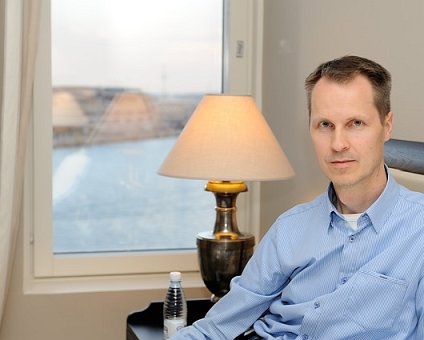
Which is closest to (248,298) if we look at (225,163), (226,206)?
(225,163)

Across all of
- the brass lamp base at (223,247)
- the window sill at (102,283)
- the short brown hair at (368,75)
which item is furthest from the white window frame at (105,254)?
the short brown hair at (368,75)

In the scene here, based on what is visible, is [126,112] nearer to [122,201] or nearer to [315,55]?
[122,201]

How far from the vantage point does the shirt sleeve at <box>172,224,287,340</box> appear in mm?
1911

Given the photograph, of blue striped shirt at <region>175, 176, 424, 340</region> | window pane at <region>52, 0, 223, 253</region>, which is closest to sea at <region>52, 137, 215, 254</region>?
window pane at <region>52, 0, 223, 253</region>

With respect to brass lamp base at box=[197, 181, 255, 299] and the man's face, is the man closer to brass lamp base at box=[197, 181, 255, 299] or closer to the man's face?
the man's face

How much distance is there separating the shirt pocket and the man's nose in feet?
0.87

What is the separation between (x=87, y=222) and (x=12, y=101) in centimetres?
71

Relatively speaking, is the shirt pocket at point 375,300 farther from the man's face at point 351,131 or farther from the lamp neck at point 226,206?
the lamp neck at point 226,206

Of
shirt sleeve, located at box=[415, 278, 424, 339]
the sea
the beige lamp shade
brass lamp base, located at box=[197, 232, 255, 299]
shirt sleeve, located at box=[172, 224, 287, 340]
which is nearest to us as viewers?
shirt sleeve, located at box=[415, 278, 424, 339]

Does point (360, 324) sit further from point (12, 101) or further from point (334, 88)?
point (12, 101)

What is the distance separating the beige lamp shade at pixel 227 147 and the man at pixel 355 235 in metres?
0.59

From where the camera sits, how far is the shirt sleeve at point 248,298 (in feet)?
6.27

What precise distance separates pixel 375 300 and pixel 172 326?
755mm

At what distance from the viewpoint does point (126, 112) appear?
342 cm
